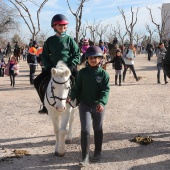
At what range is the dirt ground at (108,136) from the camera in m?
4.41

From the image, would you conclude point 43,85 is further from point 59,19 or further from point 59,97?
point 59,19

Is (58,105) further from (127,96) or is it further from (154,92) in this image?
(154,92)

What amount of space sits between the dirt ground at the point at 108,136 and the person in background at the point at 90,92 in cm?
50

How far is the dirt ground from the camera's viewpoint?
441cm

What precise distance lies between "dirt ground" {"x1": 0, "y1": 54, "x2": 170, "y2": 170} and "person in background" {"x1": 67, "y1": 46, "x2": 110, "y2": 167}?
496mm

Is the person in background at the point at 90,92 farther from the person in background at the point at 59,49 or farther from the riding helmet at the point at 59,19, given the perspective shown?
the riding helmet at the point at 59,19

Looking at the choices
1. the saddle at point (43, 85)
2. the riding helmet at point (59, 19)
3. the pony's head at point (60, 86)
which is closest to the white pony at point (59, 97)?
the pony's head at point (60, 86)

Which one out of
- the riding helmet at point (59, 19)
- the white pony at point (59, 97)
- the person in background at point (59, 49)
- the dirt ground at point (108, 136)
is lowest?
the dirt ground at point (108, 136)

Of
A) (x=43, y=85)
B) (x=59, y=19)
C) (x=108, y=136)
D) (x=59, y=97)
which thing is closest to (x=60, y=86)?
(x=59, y=97)

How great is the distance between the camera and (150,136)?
5699 mm

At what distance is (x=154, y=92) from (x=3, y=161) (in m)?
7.59

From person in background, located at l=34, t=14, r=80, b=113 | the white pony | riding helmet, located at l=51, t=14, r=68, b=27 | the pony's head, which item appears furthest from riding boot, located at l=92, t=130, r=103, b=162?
riding helmet, located at l=51, t=14, r=68, b=27

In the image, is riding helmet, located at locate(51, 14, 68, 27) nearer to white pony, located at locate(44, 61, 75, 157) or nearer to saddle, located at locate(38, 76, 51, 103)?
white pony, located at locate(44, 61, 75, 157)

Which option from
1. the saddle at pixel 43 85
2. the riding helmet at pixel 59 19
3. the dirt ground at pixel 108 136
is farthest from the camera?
the saddle at pixel 43 85
